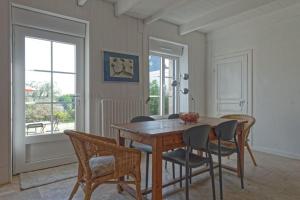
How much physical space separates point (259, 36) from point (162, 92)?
2.28m

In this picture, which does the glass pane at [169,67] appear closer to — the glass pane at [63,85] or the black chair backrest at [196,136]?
the glass pane at [63,85]

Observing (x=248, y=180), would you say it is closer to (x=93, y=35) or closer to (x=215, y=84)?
(x=215, y=84)

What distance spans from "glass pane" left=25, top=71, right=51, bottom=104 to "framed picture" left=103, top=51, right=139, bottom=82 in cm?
92

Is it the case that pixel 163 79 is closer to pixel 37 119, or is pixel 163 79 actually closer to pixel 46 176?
pixel 37 119

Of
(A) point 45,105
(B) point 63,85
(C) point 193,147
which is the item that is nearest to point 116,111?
(B) point 63,85

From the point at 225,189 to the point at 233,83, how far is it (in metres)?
2.87

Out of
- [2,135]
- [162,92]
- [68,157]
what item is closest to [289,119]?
[162,92]

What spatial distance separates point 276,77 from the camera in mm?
4176

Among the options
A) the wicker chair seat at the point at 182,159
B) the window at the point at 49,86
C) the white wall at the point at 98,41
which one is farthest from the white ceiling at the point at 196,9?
the wicker chair seat at the point at 182,159

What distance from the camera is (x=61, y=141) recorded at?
3.52m

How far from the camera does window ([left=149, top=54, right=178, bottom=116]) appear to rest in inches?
186

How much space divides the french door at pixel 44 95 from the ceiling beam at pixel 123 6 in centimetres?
82

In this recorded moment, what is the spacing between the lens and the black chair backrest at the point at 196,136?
2197 millimetres

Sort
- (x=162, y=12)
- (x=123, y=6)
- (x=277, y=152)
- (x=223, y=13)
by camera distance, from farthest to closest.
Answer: (x=277, y=152), (x=223, y=13), (x=162, y=12), (x=123, y=6)
